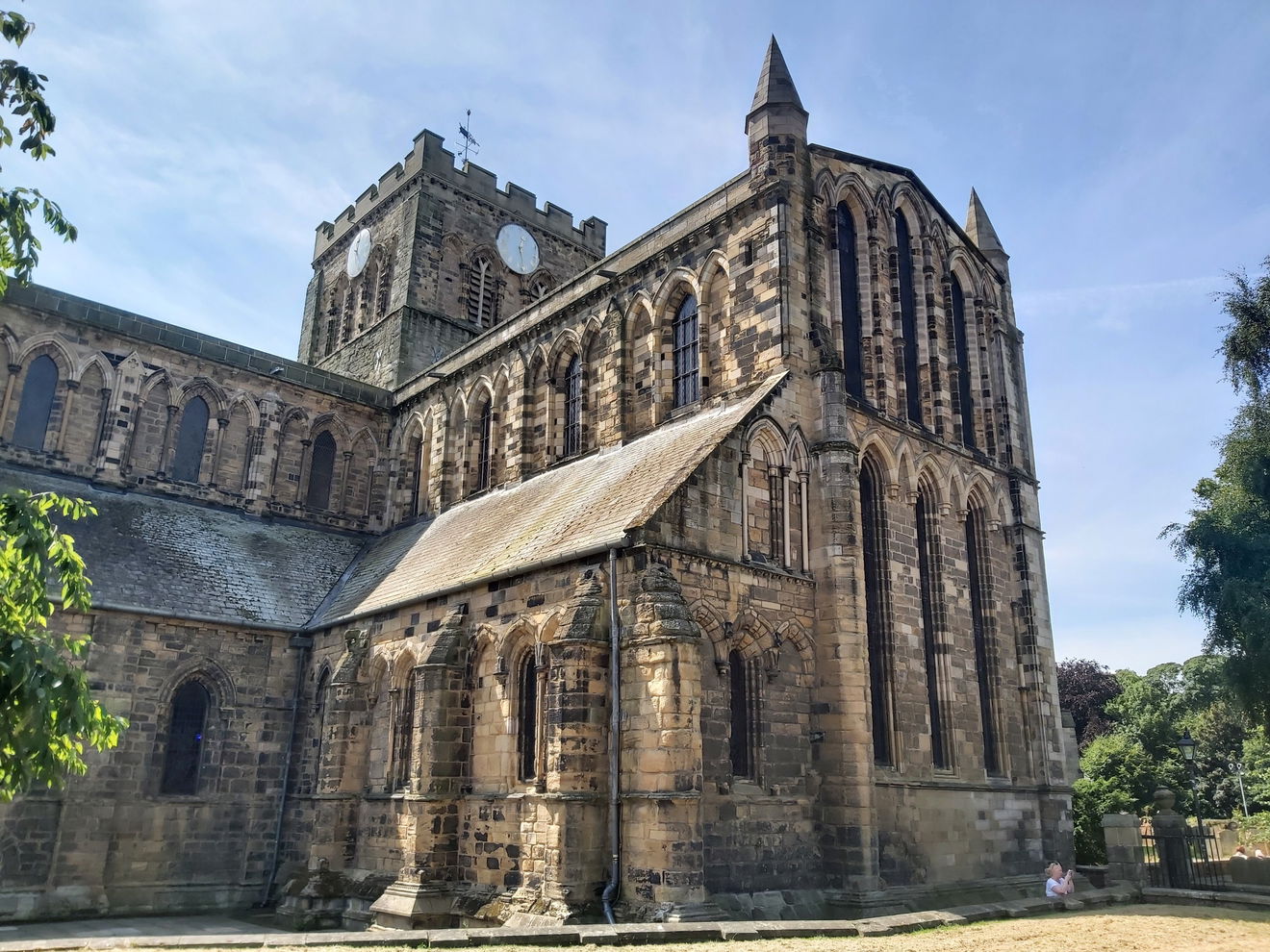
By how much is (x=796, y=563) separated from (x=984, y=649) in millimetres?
6638

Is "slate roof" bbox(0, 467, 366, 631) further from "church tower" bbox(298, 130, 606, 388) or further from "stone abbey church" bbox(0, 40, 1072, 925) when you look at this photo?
"church tower" bbox(298, 130, 606, 388)

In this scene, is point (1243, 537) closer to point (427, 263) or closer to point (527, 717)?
point (527, 717)

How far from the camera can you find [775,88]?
819 inches

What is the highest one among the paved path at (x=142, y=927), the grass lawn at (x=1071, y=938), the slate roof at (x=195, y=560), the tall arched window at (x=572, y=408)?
the tall arched window at (x=572, y=408)

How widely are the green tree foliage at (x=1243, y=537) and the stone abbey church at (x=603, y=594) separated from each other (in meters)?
7.29

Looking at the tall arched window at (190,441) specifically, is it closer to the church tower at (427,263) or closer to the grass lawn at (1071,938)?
the church tower at (427,263)

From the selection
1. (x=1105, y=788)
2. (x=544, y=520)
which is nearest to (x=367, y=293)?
(x=544, y=520)

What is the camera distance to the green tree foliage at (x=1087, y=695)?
55625mm

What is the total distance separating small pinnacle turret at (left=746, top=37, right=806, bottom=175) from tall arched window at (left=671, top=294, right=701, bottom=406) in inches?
129

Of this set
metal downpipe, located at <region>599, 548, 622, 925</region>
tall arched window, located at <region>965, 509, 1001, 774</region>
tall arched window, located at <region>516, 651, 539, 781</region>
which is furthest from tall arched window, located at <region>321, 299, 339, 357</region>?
metal downpipe, located at <region>599, 548, 622, 925</region>

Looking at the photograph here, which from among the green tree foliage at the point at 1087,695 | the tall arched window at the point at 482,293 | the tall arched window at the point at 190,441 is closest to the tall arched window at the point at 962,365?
the tall arched window at the point at 482,293

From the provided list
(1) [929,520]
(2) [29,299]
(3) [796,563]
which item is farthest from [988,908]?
(2) [29,299]

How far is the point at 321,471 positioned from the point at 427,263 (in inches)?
388

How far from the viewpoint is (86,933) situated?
17.3m
